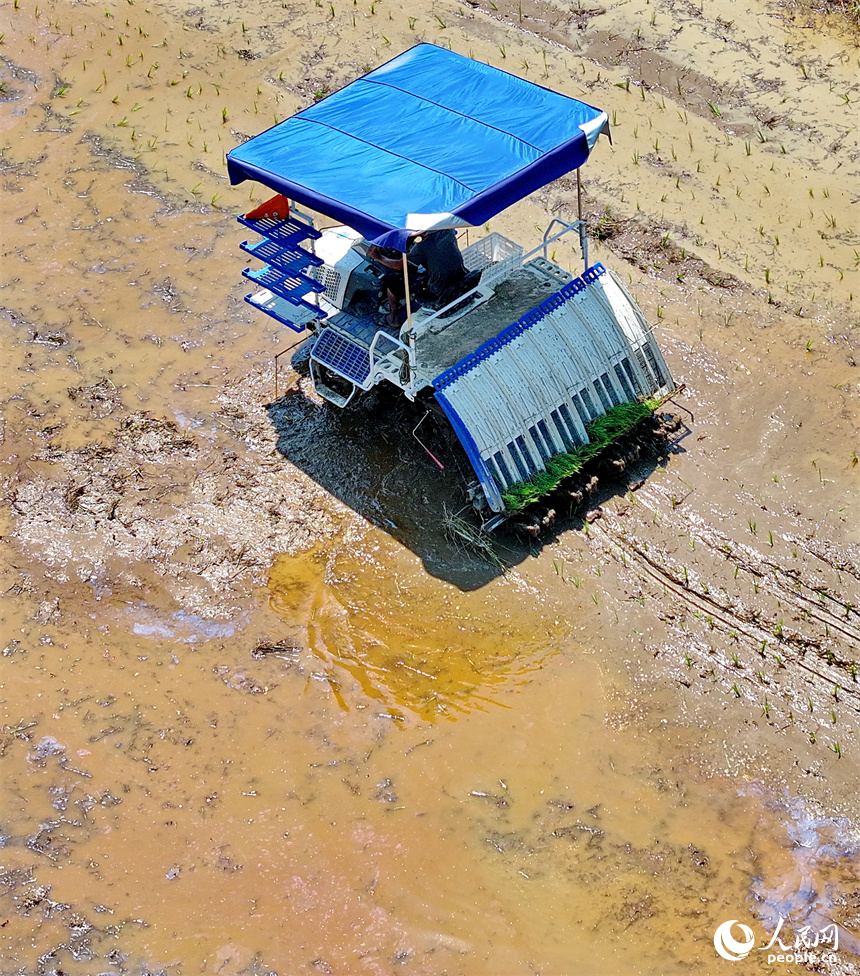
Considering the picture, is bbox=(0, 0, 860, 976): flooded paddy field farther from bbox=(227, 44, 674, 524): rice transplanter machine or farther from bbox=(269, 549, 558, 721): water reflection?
bbox=(227, 44, 674, 524): rice transplanter machine

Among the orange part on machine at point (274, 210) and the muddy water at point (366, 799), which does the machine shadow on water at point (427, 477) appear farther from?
the orange part on machine at point (274, 210)

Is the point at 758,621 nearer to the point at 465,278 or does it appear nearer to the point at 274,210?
the point at 465,278

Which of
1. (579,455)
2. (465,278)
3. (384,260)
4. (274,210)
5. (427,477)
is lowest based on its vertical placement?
(427,477)

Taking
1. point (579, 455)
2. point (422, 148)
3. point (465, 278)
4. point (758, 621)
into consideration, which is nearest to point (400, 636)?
point (579, 455)

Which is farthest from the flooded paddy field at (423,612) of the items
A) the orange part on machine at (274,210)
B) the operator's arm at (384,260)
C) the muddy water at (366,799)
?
the operator's arm at (384,260)

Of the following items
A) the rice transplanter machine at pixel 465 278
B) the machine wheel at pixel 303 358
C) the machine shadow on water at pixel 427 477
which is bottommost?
the machine shadow on water at pixel 427 477

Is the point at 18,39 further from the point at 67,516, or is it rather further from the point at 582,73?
the point at 67,516

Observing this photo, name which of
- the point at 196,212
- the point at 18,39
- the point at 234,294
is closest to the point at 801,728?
the point at 234,294
